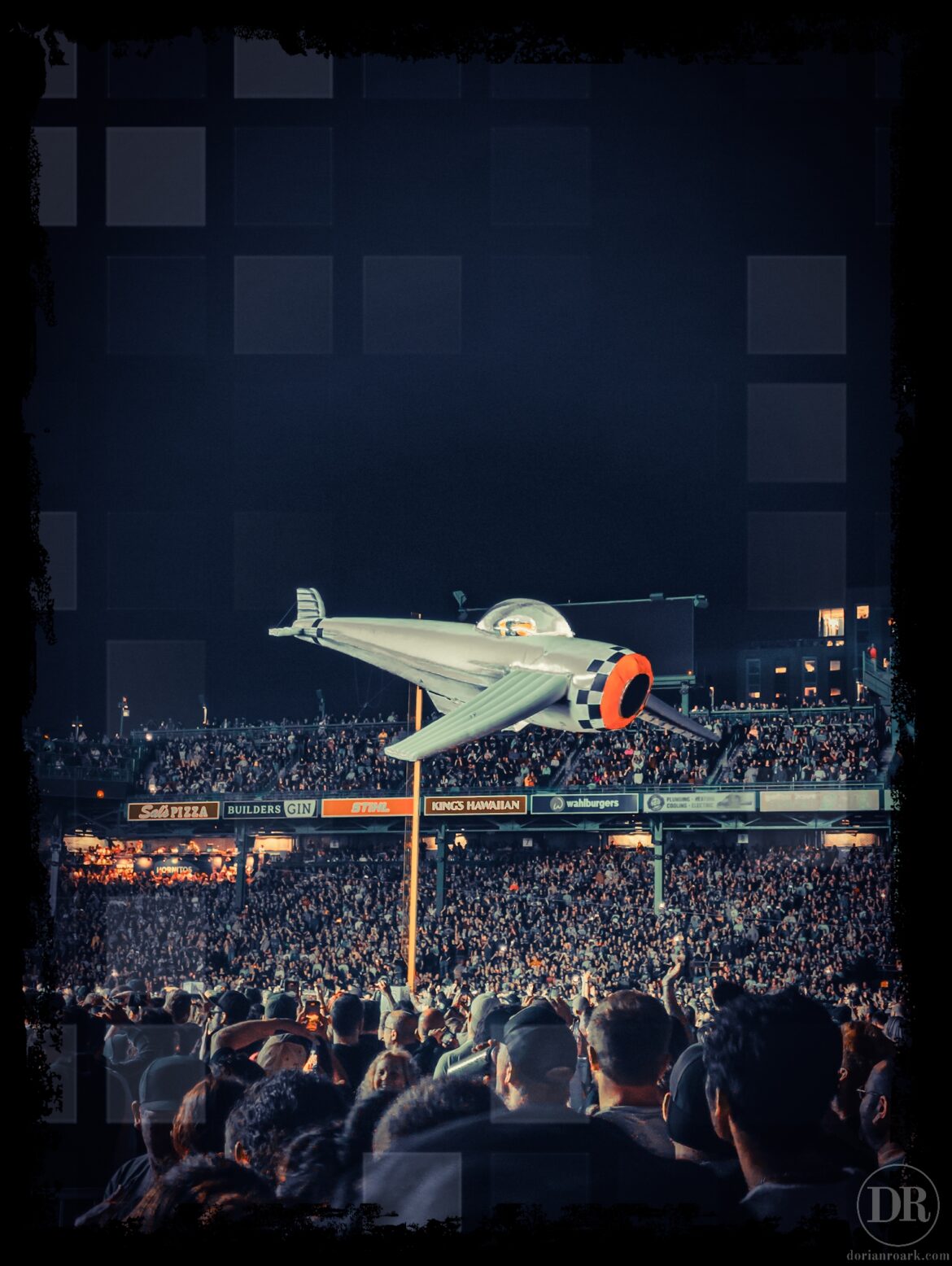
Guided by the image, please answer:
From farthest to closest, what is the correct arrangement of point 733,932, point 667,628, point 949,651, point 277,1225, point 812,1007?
point 733,932, point 667,628, point 949,651, point 277,1225, point 812,1007

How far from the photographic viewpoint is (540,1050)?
4.93 m

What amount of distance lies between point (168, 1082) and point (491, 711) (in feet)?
26.6

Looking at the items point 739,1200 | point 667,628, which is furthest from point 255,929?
point 739,1200

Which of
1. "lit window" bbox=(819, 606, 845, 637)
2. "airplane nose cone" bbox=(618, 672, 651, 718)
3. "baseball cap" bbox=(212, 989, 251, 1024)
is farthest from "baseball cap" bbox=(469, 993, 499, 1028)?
"lit window" bbox=(819, 606, 845, 637)

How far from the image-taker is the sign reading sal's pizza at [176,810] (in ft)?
71.1

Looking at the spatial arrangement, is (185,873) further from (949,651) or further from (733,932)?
(949,651)

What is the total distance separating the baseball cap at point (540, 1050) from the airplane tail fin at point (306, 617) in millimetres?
10622

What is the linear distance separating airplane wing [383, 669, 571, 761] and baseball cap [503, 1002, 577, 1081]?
295 inches

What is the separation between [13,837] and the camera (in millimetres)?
7812

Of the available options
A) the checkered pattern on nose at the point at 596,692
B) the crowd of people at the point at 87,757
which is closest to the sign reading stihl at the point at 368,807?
the crowd of people at the point at 87,757

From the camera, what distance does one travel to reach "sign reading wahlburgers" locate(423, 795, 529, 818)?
2233 centimetres

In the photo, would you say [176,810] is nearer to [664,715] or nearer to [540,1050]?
[664,715]

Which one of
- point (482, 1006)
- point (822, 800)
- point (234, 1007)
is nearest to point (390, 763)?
point (822, 800)

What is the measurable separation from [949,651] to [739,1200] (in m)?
4.98
